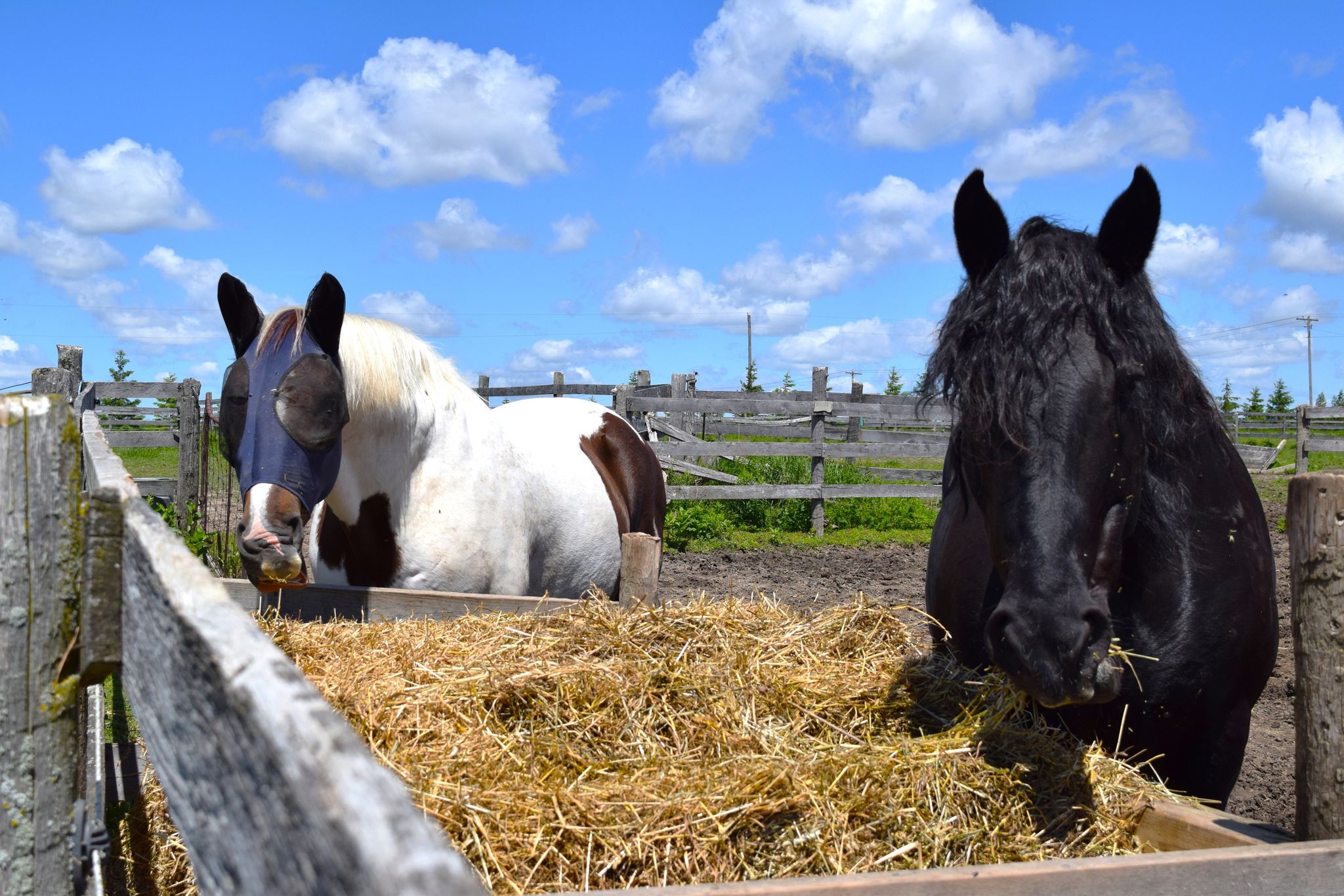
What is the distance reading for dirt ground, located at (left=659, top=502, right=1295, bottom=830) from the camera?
4.21 meters

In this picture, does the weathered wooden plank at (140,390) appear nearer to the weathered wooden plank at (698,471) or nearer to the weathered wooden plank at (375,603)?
the weathered wooden plank at (698,471)

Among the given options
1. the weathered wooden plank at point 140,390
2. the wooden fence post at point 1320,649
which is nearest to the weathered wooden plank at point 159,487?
the weathered wooden plank at point 140,390

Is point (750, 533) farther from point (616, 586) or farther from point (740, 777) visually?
point (740, 777)

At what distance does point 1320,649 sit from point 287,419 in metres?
2.98

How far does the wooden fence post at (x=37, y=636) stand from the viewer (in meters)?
1.14

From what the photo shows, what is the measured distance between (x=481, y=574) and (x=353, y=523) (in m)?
0.57

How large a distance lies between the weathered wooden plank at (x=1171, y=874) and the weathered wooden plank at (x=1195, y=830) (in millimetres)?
137

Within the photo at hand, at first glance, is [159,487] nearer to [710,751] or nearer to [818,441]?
[818,441]

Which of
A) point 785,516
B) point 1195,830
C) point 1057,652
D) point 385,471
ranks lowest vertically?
point 785,516

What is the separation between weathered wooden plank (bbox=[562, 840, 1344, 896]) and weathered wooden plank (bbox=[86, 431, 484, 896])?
2.63 feet

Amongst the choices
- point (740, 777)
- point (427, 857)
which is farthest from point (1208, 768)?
point (427, 857)

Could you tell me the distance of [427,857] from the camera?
0.55 meters

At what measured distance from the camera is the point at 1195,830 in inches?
75.3

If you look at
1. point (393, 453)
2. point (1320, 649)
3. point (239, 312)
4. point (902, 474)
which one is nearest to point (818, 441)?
→ point (902, 474)
